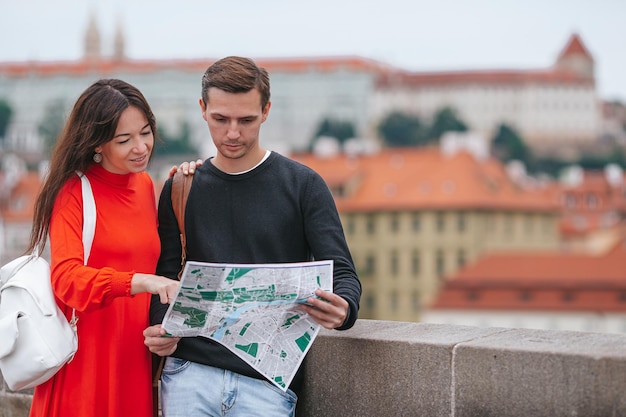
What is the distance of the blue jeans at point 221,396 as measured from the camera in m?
1.90

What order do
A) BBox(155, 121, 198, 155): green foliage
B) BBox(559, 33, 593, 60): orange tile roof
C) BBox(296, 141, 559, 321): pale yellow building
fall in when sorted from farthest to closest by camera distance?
BBox(559, 33, 593, 60): orange tile roof < BBox(155, 121, 198, 155): green foliage < BBox(296, 141, 559, 321): pale yellow building

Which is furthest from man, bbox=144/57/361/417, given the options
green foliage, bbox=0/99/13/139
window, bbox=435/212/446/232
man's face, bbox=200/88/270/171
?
green foliage, bbox=0/99/13/139

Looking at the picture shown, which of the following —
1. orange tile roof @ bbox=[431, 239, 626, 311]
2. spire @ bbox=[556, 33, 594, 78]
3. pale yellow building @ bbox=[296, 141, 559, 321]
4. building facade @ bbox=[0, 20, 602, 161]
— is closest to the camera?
orange tile roof @ bbox=[431, 239, 626, 311]

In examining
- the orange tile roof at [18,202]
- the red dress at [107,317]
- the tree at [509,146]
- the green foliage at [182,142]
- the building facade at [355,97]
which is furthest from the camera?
the building facade at [355,97]

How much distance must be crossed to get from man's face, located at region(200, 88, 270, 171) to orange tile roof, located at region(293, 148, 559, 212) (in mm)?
45819

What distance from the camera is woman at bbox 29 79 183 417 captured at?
1920 mm

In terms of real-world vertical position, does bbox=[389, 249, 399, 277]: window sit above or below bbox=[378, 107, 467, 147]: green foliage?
below

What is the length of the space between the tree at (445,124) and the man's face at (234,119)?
61.6m

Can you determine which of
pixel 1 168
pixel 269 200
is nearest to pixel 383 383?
pixel 269 200

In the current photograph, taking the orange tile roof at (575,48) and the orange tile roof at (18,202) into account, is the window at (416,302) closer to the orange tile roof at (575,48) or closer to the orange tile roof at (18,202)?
the orange tile roof at (18,202)

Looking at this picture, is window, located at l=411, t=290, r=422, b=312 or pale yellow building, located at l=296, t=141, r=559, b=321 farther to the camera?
pale yellow building, located at l=296, t=141, r=559, b=321

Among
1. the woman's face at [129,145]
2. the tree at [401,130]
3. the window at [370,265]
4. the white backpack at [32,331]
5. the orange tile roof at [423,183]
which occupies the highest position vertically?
the woman's face at [129,145]

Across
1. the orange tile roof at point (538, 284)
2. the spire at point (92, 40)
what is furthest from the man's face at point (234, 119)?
the spire at point (92, 40)

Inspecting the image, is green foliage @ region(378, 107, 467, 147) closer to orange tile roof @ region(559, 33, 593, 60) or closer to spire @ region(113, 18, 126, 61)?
orange tile roof @ region(559, 33, 593, 60)
